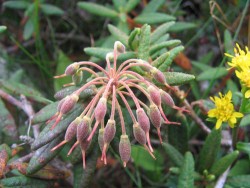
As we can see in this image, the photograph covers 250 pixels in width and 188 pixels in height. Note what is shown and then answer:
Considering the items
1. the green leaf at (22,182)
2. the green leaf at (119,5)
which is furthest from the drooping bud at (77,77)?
the green leaf at (119,5)

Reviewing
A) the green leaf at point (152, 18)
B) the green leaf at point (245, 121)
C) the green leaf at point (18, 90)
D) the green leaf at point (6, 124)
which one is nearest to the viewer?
the green leaf at point (245, 121)

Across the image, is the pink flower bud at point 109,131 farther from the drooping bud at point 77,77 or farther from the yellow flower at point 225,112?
the yellow flower at point 225,112

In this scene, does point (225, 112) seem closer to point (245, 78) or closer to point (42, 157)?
point (245, 78)

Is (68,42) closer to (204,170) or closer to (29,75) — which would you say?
(29,75)

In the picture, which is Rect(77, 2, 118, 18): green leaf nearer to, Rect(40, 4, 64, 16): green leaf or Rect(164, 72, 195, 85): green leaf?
Rect(40, 4, 64, 16): green leaf

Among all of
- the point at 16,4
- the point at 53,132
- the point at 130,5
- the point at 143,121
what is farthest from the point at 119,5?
the point at 143,121

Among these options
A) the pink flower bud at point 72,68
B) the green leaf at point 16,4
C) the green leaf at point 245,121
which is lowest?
the green leaf at point 245,121

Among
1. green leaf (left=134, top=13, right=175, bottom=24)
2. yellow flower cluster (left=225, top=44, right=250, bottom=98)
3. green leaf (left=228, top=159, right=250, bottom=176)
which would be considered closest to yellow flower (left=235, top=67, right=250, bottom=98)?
yellow flower cluster (left=225, top=44, right=250, bottom=98)
